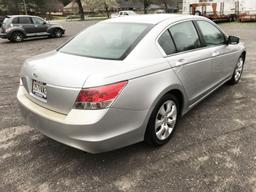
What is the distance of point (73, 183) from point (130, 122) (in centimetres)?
85

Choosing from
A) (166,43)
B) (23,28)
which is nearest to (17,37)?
(23,28)

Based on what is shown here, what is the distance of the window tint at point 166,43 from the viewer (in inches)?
123

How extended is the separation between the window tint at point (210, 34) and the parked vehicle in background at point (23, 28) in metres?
13.4

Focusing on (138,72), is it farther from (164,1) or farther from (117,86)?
(164,1)

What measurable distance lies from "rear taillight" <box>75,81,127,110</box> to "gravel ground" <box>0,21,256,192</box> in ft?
2.69

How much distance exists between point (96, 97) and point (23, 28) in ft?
48.0

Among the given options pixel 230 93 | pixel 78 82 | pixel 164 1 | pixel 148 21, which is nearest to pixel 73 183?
pixel 78 82

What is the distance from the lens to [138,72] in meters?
2.66

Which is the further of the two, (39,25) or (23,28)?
(39,25)

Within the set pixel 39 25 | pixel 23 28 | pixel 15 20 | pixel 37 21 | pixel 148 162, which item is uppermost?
pixel 15 20

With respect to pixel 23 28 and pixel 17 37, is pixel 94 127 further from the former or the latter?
pixel 23 28

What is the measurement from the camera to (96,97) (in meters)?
2.38

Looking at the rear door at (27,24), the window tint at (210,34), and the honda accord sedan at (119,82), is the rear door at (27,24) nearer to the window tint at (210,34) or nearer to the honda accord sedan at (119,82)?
the honda accord sedan at (119,82)

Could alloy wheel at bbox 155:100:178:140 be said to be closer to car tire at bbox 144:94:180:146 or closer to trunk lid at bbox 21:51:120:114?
car tire at bbox 144:94:180:146
